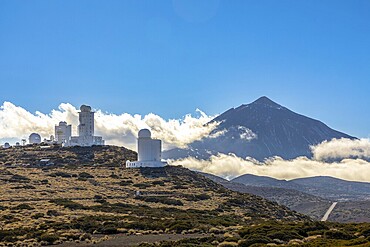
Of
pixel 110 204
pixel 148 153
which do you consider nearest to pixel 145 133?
pixel 148 153

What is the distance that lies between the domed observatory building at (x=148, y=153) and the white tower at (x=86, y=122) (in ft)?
58.3

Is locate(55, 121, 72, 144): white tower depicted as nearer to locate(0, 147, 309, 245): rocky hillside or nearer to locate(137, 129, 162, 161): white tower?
locate(0, 147, 309, 245): rocky hillside

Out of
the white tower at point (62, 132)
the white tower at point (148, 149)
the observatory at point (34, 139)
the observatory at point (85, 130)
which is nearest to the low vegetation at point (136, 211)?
the white tower at point (148, 149)

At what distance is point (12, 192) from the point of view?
Result: 168 feet

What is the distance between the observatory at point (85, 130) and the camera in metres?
88.1

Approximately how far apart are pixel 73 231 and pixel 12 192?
914 inches

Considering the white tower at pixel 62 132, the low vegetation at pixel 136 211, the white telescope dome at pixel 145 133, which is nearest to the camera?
the low vegetation at pixel 136 211

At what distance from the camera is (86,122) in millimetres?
88750

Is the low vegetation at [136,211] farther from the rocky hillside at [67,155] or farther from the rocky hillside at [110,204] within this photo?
the rocky hillside at [67,155]

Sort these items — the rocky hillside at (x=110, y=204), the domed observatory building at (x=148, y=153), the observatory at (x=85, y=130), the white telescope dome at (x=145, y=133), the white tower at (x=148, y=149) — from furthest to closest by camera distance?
the observatory at (x=85, y=130) < the white telescope dome at (x=145, y=133) < the white tower at (x=148, y=149) < the domed observatory building at (x=148, y=153) < the rocky hillside at (x=110, y=204)

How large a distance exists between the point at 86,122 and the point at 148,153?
20.1m

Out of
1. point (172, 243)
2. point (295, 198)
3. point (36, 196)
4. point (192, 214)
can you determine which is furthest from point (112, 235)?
point (295, 198)

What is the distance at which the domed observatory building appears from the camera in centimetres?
7181

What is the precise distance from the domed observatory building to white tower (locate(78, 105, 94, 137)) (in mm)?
17766
